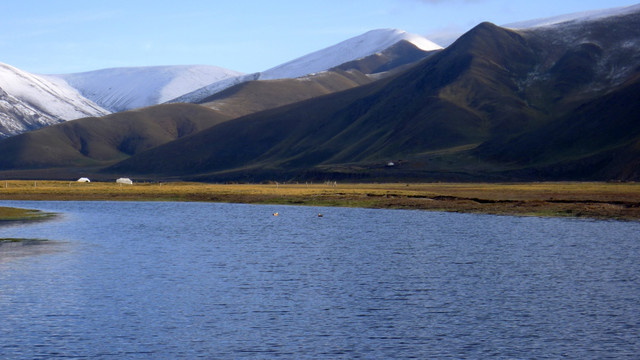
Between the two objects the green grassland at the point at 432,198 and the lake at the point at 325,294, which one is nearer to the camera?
the lake at the point at 325,294

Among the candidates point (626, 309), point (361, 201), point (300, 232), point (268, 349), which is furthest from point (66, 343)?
point (361, 201)

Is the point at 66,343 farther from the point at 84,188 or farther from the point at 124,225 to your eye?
the point at 84,188

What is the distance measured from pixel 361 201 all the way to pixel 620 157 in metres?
86.5

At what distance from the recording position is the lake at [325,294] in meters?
29.5

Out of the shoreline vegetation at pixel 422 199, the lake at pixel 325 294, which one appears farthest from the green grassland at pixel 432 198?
the lake at pixel 325 294

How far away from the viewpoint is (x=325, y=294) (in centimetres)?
3947

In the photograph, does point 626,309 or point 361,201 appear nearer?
point 626,309

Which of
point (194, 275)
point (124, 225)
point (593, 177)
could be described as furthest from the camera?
point (593, 177)

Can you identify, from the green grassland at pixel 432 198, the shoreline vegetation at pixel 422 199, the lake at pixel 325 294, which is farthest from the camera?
the green grassland at pixel 432 198

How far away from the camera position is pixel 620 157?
17212cm

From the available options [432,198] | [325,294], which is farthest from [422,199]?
[325,294]

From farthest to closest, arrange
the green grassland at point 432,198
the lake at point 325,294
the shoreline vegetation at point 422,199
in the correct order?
the green grassland at point 432,198
the shoreline vegetation at point 422,199
the lake at point 325,294

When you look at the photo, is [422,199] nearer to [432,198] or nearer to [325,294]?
[432,198]

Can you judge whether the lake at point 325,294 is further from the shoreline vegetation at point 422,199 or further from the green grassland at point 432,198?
the green grassland at point 432,198
